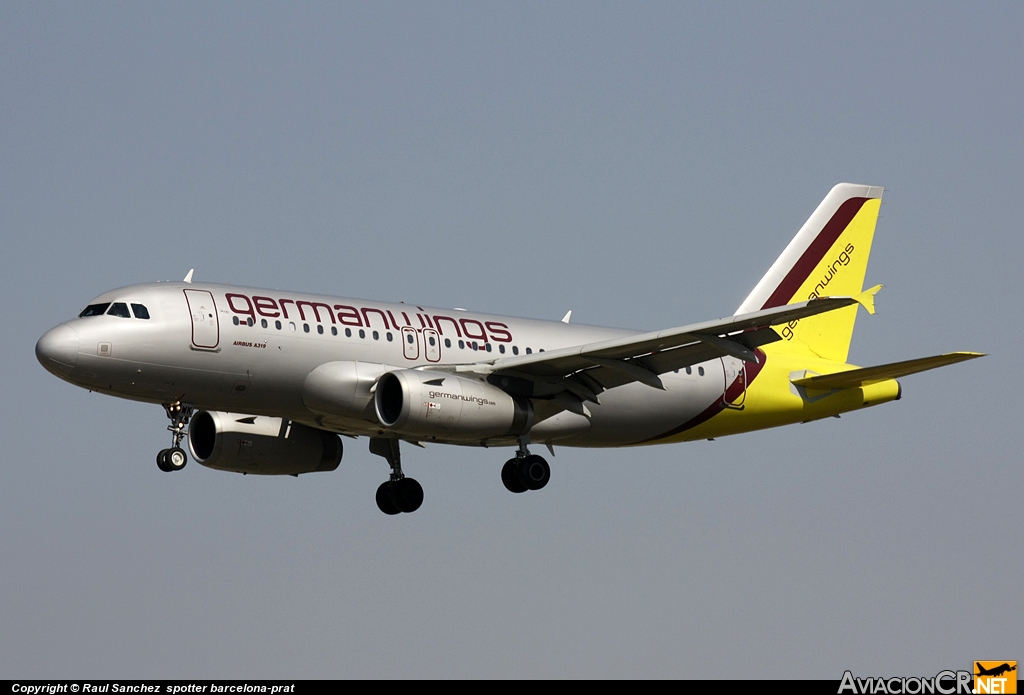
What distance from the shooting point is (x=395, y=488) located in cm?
4709

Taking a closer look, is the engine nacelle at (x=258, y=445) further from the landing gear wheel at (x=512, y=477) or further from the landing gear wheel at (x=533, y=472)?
the landing gear wheel at (x=533, y=472)

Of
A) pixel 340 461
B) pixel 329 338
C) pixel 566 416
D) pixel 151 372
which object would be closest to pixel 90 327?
pixel 151 372

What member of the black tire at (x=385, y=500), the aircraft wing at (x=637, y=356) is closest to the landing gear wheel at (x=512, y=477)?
the aircraft wing at (x=637, y=356)

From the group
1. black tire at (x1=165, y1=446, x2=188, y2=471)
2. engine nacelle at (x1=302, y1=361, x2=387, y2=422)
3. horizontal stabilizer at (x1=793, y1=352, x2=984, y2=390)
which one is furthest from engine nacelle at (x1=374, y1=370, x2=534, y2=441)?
horizontal stabilizer at (x1=793, y1=352, x2=984, y2=390)

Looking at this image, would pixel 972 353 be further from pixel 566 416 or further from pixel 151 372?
pixel 151 372

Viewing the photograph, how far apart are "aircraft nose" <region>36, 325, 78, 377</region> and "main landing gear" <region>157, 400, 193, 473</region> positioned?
2701 mm

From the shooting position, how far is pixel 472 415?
41688mm

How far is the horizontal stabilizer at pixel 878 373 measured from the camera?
41531 mm

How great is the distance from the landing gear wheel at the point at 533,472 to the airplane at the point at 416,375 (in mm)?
41

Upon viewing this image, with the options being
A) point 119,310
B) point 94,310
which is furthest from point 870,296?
point 94,310

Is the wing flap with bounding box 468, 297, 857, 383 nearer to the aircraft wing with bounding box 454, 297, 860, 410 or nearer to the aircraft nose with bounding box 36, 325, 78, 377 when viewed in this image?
the aircraft wing with bounding box 454, 297, 860, 410

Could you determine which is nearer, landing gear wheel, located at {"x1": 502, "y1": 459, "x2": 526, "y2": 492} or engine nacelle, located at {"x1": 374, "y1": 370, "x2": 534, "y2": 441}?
engine nacelle, located at {"x1": 374, "y1": 370, "x2": 534, "y2": 441}

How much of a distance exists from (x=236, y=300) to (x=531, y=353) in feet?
26.4

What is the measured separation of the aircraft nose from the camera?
39.7 metres
